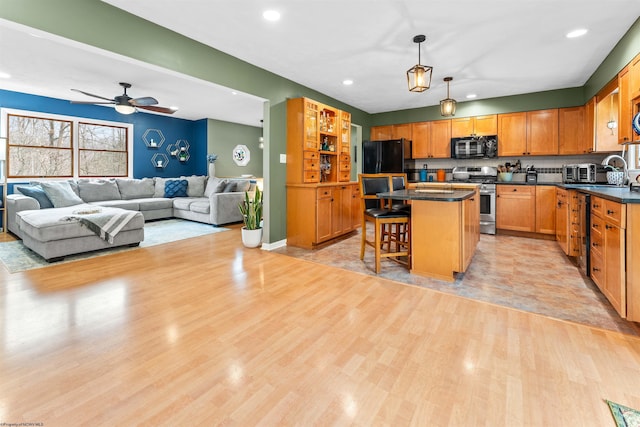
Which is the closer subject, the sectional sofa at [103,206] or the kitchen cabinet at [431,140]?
the sectional sofa at [103,206]

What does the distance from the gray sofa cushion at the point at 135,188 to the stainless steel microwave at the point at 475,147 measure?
6.63 metres

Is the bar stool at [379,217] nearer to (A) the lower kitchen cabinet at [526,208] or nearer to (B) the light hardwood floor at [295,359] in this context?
(B) the light hardwood floor at [295,359]

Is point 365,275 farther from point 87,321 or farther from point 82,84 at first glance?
point 82,84

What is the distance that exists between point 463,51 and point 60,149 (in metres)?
7.50

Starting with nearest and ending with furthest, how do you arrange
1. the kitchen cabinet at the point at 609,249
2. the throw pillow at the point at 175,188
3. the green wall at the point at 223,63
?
1. the kitchen cabinet at the point at 609,249
2. the green wall at the point at 223,63
3. the throw pillow at the point at 175,188

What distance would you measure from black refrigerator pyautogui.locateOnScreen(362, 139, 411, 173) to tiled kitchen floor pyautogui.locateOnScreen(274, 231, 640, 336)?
2.31 m

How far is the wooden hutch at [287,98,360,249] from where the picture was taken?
4301mm

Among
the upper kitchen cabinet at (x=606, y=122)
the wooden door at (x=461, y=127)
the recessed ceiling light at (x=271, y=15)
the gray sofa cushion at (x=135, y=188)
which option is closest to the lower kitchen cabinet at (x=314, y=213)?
the recessed ceiling light at (x=271, y=15)

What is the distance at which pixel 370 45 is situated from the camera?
3.37 meters

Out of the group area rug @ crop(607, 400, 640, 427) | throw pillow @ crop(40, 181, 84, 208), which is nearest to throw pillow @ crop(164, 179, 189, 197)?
throw pillow @ crop(40, 181, 84, 208)

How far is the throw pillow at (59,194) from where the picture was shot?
16.8ft

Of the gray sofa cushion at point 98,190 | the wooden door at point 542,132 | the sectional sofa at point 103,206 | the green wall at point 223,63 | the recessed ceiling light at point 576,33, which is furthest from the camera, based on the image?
the gray sofa cushion at point 98,190

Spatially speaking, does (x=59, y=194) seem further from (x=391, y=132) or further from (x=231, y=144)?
(x=391, y=132)

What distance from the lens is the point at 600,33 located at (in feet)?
10.1
